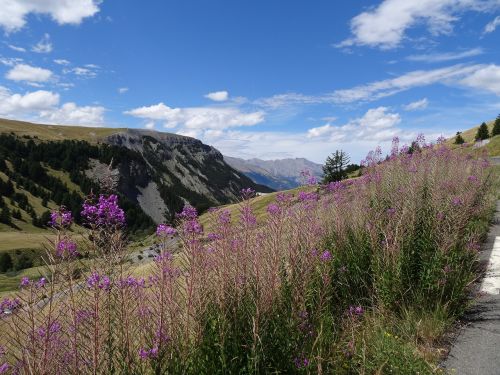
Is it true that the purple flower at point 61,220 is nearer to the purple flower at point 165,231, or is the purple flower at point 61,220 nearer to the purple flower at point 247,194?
the purple flower at point 165,231

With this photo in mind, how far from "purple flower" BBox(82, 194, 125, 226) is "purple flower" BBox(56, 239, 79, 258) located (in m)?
0.32

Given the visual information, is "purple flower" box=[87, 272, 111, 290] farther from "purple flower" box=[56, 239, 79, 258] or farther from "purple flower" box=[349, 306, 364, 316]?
"purple flower" box=[349, 306, 364, 316]

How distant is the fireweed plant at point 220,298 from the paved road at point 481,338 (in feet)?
1.01

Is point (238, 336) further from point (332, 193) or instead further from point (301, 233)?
point (332, 193)

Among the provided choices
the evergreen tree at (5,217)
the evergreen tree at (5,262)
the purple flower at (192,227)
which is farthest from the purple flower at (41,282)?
A: the evergreen tree at (5,217)

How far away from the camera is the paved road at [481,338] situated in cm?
437

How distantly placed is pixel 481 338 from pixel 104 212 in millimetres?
4836

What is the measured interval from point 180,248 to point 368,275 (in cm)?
363

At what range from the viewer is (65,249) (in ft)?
8.86

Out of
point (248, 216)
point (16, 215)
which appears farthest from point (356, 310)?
point (16, 215)

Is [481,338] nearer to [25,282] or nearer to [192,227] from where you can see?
[192,227]

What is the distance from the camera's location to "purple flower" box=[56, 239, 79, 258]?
2.69m

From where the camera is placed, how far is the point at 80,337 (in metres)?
3.16

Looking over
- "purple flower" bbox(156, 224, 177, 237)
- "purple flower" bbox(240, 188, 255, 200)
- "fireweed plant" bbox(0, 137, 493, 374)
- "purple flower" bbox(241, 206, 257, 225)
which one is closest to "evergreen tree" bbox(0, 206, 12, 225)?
"fireweed plant" bbox(0, 137, 493, 374)
